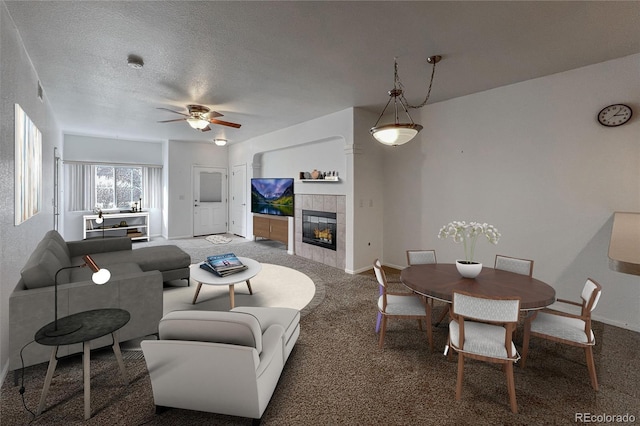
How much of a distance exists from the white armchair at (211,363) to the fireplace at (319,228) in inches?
145

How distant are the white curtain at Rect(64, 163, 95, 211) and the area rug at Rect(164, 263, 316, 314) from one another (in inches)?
208

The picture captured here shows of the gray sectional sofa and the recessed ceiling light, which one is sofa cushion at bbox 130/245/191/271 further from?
the recessed ceiling light

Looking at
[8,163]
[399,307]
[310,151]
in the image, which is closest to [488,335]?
[399,307]

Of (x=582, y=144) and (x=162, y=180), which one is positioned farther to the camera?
(x=162, y=180)

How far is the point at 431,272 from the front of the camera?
9.02 feet

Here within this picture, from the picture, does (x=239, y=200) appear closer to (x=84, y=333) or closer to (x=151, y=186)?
(x=151, y=186)

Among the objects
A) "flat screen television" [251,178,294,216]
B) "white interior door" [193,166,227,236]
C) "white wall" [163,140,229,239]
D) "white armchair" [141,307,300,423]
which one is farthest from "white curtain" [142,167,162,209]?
"white armchair" [141,307,300,423]

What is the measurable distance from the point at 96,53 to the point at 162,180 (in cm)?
600

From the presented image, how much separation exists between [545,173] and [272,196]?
17.3 feet

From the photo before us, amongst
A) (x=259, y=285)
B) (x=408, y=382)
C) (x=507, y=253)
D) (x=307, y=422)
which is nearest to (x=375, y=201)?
(x=507, y=253)

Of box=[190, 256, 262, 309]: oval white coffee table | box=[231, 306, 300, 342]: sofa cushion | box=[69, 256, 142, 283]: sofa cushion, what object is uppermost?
box=[69, 256, 142, 283]: sofa cushion

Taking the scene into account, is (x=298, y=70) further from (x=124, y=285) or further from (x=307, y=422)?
(x=307, y=422)

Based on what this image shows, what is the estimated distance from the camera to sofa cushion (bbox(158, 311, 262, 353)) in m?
1.65

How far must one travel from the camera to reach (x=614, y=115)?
3027 millimetres
